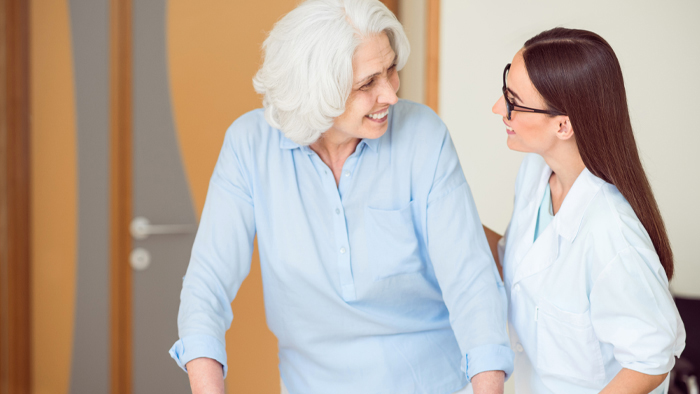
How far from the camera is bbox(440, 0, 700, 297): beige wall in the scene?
7.79 feet

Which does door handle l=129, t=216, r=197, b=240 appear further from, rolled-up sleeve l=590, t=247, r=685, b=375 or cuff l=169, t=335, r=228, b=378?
rolled-up sleeve l=590, t=247, r=685, b=375

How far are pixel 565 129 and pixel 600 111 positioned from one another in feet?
0.29

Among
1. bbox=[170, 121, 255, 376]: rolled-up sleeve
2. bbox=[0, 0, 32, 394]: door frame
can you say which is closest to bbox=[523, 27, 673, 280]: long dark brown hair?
bbox=[170, 121, 255, 376]: rolled-up sleeve

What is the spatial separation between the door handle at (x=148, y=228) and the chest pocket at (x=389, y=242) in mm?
1438

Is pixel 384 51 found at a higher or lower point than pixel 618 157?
higher

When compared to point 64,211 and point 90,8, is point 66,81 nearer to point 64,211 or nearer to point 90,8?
point 90,8

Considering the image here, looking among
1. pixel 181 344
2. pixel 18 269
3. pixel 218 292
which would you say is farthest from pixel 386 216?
pixel 18 269

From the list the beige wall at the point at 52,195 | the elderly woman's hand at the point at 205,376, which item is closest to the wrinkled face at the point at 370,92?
the elderly woman's hand at the point at 205,376

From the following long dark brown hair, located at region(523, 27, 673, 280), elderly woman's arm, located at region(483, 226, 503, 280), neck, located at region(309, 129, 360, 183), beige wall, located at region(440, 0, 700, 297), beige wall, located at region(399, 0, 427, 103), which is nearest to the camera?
long dark brown hair, located at region(523, 27, 673, 280)

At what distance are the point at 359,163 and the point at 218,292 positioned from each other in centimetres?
45

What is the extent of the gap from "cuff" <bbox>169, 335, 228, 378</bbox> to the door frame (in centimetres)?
182

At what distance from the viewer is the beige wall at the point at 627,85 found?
7.79 feet

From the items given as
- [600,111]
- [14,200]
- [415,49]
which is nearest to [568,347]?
[600,111]

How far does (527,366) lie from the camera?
149cm
